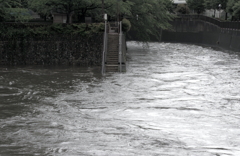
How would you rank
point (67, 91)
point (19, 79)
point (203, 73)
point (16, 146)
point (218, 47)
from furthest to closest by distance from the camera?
1. point (218, 47)
2. point (203, 73)
3. point (19, 79)
4. point (67, 91)
5. point (16, 146)

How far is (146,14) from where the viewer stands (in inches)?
2384

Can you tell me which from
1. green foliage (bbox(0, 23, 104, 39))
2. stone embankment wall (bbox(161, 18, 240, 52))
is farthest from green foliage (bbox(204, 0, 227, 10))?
green foliage (bbox(0, 23, 104, 39))

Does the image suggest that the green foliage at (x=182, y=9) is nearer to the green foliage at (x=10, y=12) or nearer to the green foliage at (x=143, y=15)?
the green foliage at (x=143, y=15)

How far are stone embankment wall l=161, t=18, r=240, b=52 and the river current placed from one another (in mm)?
30377

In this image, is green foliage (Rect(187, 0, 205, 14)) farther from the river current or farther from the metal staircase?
the river current

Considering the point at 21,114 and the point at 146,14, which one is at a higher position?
the point at 146,14

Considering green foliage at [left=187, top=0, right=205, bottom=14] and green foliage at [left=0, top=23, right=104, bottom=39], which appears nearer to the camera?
green foliage at [left=0, top=23, right=104, bottom=39]

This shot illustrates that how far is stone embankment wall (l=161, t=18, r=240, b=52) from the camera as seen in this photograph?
236ft

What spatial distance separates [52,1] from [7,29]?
229 inches

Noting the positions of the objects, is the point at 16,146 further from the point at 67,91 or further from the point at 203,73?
the point at 203,73

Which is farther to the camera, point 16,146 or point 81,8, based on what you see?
point 81,8

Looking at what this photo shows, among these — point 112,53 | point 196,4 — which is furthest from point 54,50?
point 196,4

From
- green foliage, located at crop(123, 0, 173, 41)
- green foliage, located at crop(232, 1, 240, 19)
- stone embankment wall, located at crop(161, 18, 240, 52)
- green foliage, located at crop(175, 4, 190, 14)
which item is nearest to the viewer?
green foliage, located at crop(123, 0, 173, 41)

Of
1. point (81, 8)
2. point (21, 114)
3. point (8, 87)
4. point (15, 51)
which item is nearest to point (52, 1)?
point (81, 8)
